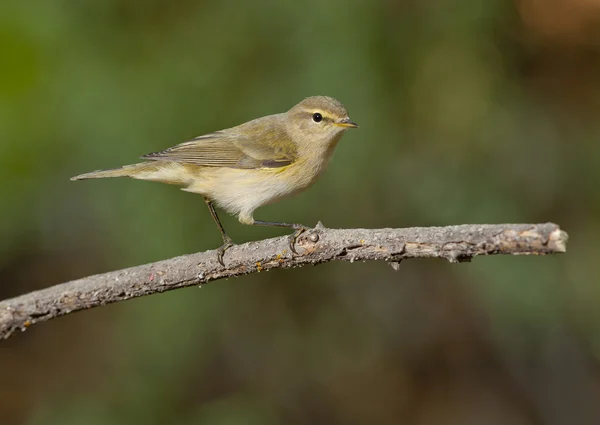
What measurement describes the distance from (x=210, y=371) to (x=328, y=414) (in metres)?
1.10

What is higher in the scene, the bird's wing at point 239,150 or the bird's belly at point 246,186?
the bird's wing at point 239,150

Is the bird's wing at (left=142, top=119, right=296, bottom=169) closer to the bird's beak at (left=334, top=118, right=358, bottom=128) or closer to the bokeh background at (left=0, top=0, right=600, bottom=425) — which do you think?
the bird's beak at (left=334, top=118, right=358, bottom=128)

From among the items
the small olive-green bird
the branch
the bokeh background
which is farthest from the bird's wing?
the branch

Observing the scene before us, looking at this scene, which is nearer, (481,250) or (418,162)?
(481,250)

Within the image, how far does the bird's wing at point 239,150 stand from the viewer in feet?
13.4

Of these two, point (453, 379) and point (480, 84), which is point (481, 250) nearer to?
point (480, 84)

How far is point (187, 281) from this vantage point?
3.10m

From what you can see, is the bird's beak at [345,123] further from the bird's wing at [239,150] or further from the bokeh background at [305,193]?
the bokeh background at [305,193]

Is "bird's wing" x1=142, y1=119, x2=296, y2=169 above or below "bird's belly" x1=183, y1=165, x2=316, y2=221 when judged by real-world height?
above

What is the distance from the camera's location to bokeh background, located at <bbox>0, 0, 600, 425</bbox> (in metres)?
4.79

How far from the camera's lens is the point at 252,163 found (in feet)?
13.6

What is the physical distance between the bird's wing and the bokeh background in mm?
575

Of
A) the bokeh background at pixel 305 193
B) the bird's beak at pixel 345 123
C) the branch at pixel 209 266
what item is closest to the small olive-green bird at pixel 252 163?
the bird's beak at pixel 345 123

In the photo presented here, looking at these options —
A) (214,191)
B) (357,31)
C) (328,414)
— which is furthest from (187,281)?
(328,414)
